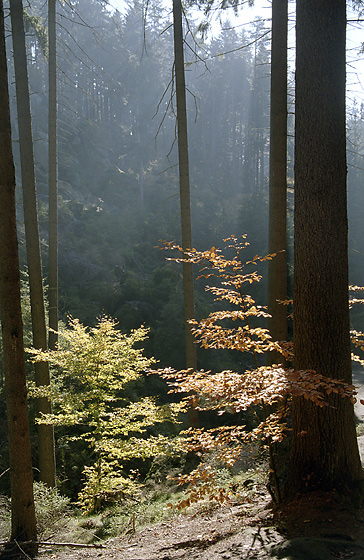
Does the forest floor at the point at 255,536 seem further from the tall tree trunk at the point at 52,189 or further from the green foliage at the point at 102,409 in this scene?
the tall tree trunk at the point at 52,189

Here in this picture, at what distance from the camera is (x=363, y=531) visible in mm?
2922

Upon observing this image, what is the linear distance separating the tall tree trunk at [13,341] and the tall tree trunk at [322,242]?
2.79 metres

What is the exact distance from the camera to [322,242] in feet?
11.6

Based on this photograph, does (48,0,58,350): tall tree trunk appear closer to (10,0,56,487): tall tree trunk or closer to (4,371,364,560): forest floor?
A: (10,0,56,487): tall tree trunk

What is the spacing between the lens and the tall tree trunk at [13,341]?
4168mm

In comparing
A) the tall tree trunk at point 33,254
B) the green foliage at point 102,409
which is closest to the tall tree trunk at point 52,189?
the tall tree trunk at point 33,254

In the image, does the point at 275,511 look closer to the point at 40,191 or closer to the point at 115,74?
the point at 40,191

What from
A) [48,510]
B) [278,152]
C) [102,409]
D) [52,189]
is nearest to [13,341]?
[102,409]

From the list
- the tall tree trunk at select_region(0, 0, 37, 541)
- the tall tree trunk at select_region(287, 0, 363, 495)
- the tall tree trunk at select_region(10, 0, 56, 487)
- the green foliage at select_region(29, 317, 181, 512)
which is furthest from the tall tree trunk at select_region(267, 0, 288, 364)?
the tall tree trunk at select_region(10, 0, 56, 487)

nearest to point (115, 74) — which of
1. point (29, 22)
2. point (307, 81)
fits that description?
point (29, 22)

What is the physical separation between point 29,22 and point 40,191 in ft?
59.1

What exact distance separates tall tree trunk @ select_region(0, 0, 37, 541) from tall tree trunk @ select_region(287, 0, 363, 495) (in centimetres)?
279

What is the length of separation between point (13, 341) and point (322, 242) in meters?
3.24

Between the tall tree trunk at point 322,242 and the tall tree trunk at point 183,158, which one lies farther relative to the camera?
the tall tree trunk at point 183,158
